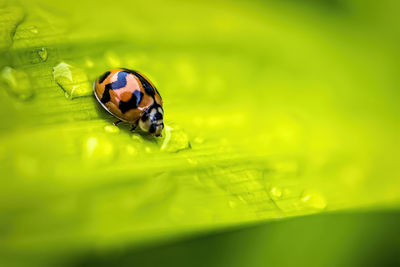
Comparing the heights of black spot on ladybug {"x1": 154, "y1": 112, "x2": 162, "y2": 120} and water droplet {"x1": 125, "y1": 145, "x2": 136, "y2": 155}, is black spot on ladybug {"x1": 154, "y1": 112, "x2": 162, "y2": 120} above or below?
above

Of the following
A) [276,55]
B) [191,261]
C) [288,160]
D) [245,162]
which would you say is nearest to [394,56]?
[276,55]

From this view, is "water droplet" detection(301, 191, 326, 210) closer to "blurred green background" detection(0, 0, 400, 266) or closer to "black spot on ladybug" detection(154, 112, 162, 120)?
"blurred green background" detection(0, 0, 400, 266)

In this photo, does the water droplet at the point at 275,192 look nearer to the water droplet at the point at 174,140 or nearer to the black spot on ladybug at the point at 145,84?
the water droplet at the point at 174,140

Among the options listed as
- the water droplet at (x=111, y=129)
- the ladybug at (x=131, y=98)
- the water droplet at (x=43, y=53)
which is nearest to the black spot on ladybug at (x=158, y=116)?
the ladybug at (x=131, y=98)

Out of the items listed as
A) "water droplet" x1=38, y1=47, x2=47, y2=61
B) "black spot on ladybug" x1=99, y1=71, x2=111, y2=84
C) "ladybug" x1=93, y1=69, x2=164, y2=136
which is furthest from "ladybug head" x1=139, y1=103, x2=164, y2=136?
"water droplet" x1=38, y1=47, x2=47, y2=61

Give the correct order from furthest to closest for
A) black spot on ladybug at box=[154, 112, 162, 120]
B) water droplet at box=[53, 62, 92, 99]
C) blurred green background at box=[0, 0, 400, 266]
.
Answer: black spot on ladybug at box=[154, 112, 162, 120] → water droplet at box=[53, 62, 92, 99] → blurred green background at box=[0, 0, 400, 266]

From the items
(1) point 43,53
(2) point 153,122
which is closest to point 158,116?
(2) point 153,122
